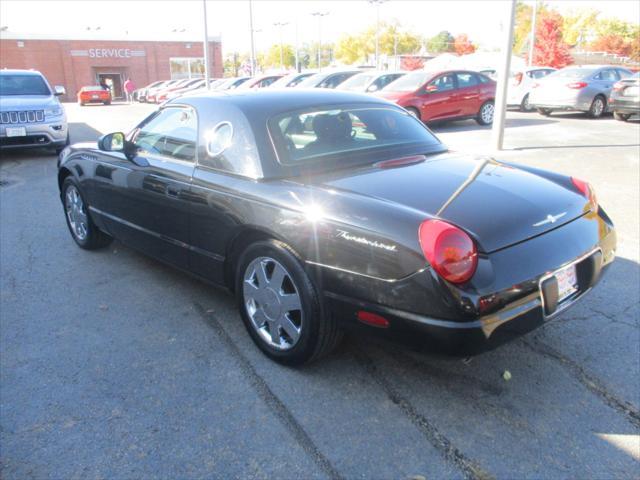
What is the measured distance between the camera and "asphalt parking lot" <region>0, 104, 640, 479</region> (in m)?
2.43

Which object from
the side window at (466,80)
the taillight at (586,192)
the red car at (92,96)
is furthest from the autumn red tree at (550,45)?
the taillight at (586,192)

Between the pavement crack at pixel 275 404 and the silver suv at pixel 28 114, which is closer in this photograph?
the pavement crack at pixel 275 404

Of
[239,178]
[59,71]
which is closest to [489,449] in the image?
[239,178]

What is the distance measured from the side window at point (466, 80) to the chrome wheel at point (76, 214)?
11.5m

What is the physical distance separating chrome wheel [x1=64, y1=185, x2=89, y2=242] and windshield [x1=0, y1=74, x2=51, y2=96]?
294 inches

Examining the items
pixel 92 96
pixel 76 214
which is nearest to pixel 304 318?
pixel 76 214

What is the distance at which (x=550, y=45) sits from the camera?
1911 inches

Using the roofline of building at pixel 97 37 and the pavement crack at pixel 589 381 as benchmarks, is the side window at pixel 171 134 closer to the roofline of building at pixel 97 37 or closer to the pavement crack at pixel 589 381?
the pavement crack at pixel 589 381

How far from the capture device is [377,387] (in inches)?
117

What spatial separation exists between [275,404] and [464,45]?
313ft

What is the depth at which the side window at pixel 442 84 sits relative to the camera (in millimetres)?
14055

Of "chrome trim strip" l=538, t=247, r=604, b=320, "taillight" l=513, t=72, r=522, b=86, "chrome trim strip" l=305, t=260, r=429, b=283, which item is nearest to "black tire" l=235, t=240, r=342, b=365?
"chrome trim strip" l=305, t=260, r=429, b=283

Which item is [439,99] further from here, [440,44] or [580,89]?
[440,44]

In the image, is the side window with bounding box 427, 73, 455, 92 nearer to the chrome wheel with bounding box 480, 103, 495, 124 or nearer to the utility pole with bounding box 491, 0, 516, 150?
the chrome wheel with bounding box 480, 103, 495, 124
